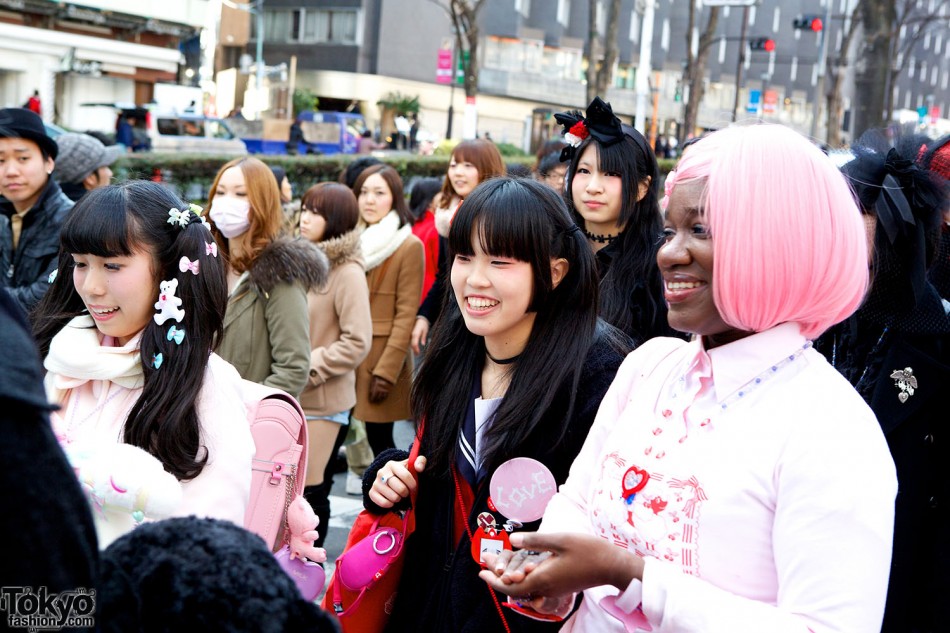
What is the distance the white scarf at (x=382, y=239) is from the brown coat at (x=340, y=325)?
529 millimetres

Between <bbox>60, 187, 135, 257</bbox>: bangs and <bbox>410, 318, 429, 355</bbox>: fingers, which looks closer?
<bbox>60, 187, 135, 257</bbox>: bangs

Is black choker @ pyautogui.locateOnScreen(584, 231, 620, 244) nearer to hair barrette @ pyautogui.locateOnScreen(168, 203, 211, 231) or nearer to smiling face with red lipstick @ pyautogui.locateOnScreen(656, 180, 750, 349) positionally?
hair barrette @ pyautogui.locateOnScreen(168, 203, 211, 231)

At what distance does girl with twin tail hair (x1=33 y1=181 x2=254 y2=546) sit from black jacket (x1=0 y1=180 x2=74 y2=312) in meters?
2.09

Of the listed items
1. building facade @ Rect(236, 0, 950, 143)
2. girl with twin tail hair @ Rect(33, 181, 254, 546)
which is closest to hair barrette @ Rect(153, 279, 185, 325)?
girl with twin tail hair @ Rect(33, 181, 254, 546)

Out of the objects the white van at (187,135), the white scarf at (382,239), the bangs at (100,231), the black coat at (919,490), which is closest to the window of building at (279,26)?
the white van at (187,135)

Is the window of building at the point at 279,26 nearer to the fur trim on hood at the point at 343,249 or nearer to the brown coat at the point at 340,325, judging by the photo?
the fur trim on hood at the point at 343,249

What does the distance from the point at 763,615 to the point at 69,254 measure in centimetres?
207

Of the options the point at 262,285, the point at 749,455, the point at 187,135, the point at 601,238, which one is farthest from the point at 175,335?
the point at 187,135

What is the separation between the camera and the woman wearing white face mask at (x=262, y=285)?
4352 mm

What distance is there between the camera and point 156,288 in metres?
2.60

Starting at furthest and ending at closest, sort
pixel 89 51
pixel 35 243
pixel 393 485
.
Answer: pixel 89 51, pixel 35 243, pixel 393 485

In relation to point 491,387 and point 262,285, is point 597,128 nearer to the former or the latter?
point 262,285

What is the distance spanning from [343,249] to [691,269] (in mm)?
3771

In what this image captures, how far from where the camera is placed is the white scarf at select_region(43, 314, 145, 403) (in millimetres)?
2393
